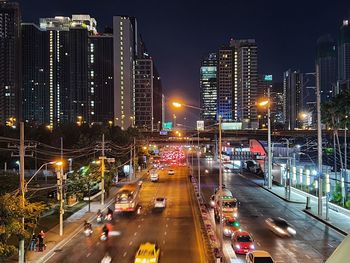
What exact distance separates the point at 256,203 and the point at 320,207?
1235 centimetres

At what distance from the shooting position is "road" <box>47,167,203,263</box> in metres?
31.1

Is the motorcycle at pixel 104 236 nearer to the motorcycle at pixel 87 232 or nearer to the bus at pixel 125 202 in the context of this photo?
the motorcycle at pixel 87 232

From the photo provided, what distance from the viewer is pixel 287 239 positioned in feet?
121

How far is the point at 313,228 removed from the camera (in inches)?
1647

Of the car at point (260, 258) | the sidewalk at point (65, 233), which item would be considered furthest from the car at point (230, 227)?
the sidewalk at point (65, 233)

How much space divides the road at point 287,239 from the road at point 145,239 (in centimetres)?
449

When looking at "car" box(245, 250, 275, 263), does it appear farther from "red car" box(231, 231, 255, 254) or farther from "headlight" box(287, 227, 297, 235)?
"headlight" box(287, 227, 297, 235)

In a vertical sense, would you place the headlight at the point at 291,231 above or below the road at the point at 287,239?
above

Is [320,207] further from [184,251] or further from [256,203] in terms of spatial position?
[184,251]

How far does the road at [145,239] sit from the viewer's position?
31094 millimetres

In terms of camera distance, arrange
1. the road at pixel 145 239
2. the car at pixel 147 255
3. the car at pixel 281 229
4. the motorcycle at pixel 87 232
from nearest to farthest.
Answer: the car at pixel 147 255 < the road at pixel 145 239 < the car at pixel 281 229 < the motorcycle at pixel 87 232

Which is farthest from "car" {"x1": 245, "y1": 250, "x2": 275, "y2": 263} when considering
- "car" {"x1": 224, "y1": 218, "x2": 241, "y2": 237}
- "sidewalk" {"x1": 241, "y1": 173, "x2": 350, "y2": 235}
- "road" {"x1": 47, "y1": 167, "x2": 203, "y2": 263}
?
"sidewalk" {"x1": 241, "y1": 173, "x2": 350, "y2": 235}

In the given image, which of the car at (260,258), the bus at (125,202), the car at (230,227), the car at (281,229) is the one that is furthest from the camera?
the bus at (125,202)

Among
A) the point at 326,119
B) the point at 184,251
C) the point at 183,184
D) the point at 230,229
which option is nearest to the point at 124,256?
the point at 184,251
